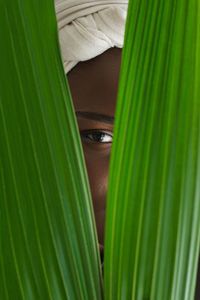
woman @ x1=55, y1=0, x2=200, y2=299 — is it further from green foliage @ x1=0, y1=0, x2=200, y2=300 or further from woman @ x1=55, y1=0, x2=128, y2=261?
green foliage @ x1=0, y1=0, x2=200, y2=300

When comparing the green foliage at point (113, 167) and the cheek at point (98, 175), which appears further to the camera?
the cheek at point (98, 175)

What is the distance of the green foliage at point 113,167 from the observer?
0.63 ft

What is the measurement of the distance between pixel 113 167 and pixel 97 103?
34 centimetres

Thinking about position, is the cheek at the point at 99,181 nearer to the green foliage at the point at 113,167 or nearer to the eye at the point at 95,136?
the eye at the point at 95,136

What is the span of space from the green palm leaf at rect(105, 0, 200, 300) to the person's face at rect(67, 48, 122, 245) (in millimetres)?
329

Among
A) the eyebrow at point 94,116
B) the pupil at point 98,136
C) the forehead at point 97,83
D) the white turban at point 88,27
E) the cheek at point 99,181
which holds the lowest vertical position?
the cheek at point 99,181

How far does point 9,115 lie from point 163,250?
9 centimetres

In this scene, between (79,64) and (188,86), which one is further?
(79,64)

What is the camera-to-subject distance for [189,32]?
213 mm

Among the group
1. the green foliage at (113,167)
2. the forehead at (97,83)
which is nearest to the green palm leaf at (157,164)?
the green foliage at (113,167)

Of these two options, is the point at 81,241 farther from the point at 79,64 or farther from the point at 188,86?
the point at 79,64

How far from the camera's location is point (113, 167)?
0.22 metres

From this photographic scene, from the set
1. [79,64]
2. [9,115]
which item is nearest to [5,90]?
[9,115]

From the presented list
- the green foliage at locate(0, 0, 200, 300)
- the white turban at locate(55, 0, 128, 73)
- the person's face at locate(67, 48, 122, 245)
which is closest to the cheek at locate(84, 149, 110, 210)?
the person's face at locate(67, 48, 122, 245)
